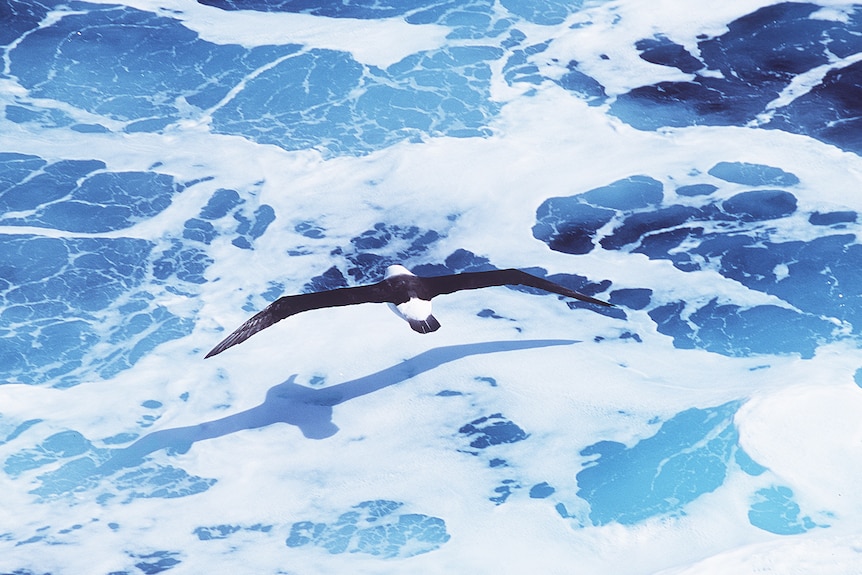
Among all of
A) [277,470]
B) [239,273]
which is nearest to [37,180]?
[239,273]

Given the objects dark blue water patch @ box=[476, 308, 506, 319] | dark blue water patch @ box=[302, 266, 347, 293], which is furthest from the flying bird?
dark blue water patch @ box=[302, 266, 347, 293]

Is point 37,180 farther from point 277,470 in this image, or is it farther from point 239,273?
point 277,470

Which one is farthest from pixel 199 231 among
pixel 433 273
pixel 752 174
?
pixel 752 174

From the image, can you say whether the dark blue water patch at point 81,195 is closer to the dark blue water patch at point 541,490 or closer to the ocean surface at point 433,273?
the ocean surface at point 433,273

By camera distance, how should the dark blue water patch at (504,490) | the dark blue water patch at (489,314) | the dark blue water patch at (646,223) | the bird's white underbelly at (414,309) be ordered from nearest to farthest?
1. the dark blue water patch at (504,490)
2. the bird's white underbelly at (414,309)
3. the dark blue water patch at (489,314)
4. the dark blue water patch at (646,223)

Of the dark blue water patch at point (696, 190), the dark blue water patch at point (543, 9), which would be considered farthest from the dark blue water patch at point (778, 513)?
the dark blue water patch at point (543, 9)

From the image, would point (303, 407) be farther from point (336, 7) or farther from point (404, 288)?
point (336, 7)
